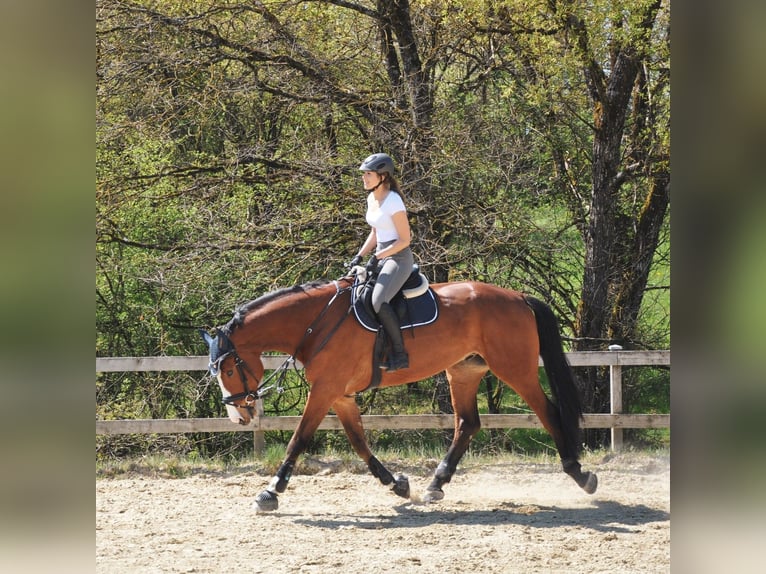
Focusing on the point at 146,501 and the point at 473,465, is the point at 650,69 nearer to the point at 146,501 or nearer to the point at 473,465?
the point at 473,465

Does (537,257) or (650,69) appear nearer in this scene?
(650,69)

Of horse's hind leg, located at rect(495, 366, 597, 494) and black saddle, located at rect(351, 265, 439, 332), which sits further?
horse's hind leg, located at rect(495, 366, 597, 494)

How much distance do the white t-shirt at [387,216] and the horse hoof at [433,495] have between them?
2.07 m

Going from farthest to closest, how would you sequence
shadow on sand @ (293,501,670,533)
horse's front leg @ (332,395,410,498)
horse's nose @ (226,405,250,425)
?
horse's front leg @ (332,395,410,498), horse's nose @ (226,405,250,425), shadow on sand @ (293,501,670,533)

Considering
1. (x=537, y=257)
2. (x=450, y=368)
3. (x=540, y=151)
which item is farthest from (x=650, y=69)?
(x=450, y=368)

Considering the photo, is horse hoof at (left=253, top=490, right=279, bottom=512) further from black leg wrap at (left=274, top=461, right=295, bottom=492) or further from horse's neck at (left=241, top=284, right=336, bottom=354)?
horse's neck at (left=241, top=284, right=336, bottom=354)

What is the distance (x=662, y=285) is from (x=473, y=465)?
4.92 metres

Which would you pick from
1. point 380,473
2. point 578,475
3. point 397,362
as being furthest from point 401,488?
A: point 578,475

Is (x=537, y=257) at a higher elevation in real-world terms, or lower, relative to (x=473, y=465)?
higher

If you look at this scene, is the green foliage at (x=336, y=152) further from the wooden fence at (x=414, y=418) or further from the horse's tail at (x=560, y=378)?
the horse's tail at (x=560, y=378)

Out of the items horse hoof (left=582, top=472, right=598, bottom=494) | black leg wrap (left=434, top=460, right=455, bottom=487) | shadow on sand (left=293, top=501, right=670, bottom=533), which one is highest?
black leg wrap (left=434, top=460, right=455, bottom=487)

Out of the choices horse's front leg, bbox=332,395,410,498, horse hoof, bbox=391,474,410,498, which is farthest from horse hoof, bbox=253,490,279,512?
horse hoof, bbox=391,474,410,498

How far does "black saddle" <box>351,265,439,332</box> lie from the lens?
6.19 m

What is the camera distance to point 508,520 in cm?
594
